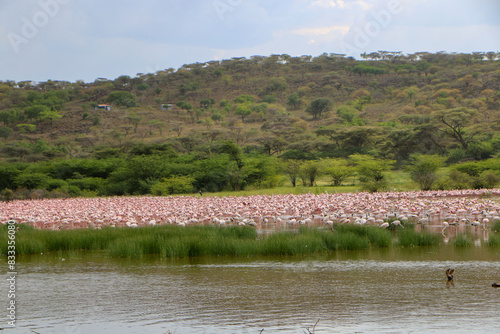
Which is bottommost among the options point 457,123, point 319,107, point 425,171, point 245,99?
point 425,171

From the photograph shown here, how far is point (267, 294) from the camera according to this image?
7.47 meters

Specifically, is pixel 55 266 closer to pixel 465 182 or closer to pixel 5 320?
pixel 5 320

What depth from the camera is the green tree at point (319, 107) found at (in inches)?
2896

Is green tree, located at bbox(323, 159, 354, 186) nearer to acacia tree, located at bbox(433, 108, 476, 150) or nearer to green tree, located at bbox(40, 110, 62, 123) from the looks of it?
acacia tree, located at bbox(433, 108, 476, 150)

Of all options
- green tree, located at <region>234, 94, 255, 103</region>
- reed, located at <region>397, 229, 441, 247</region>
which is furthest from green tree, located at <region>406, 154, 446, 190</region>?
green tree, located at <region>234, 94, 255, 103</region>

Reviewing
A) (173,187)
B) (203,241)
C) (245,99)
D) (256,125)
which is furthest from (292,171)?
(245,99)

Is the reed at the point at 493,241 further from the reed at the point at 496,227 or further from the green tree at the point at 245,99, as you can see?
the green tree at the point at 245,99

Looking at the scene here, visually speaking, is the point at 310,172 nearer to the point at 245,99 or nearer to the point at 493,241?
the point at 493,241

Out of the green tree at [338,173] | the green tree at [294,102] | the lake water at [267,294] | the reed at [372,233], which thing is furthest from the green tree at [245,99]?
the lake water at [267,294]

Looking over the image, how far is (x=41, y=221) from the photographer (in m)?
15.0

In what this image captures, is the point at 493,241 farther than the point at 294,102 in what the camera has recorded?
No

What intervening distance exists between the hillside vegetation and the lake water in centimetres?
1685

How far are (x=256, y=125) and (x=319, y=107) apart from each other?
9873mm

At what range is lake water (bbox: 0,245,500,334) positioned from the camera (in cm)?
621
